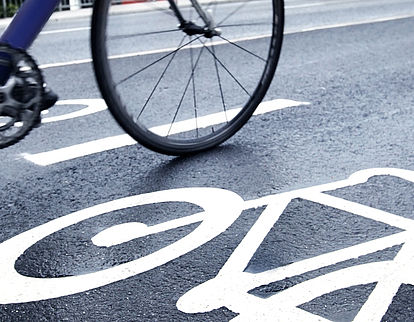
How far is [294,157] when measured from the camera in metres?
4.60

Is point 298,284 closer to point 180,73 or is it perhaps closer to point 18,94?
point 18,94

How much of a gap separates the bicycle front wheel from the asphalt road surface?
0.51 ft

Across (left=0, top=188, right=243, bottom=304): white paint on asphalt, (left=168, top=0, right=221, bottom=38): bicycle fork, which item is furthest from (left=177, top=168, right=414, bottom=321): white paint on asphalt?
(left=168, top=0, right=221, bottom=38): bicycle fork

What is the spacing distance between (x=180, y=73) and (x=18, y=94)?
5.27 feet

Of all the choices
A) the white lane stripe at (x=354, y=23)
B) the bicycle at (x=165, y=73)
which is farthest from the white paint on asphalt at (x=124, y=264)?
the white lane stripe at (x=354, y=23)

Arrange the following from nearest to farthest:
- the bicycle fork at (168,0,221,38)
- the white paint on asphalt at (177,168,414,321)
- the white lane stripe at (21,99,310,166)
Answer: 1. the white paint on asphalt at (177,168,414,321)
2. the bicycle fork at (168,0,221,38)
3. the white lane stripe at (21,99,310,166)

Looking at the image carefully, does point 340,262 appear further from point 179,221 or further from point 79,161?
point 79,161

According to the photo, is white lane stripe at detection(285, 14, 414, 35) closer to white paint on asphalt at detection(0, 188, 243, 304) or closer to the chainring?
white paint on asphalt at detection(0, 188, 243, 304)

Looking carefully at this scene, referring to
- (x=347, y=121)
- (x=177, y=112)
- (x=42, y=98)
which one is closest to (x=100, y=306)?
(x=42, y=98)

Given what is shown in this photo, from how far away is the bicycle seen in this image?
12.2ft

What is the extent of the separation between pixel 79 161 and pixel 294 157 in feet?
3.70

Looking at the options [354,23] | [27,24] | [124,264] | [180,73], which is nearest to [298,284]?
[124,264]

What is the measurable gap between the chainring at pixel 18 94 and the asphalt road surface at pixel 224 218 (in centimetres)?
38

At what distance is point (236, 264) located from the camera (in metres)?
3.25
